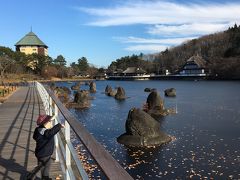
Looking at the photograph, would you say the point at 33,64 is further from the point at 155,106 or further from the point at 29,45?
the point at 155,106

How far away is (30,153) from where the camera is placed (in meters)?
9.15

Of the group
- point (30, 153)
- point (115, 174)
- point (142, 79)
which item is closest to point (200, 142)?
point (30, 153)

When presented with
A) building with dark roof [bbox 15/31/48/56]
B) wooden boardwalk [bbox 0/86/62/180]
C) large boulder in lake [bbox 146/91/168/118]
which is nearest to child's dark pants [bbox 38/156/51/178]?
wooden boardwalk [bbox 0/86/62/180]

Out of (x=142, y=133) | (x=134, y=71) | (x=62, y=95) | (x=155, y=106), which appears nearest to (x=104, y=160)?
(x=142, y=133)

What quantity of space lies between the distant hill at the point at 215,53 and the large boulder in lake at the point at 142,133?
12070cm

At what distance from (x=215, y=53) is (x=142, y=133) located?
14699 cm

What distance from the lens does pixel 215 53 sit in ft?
522

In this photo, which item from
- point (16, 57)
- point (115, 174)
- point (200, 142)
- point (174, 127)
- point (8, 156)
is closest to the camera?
point (115, 174)

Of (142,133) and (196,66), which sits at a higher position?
(196,66)

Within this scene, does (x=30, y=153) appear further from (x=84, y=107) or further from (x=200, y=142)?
(x=84, y=107)

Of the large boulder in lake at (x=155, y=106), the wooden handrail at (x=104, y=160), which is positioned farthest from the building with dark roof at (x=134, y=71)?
the wooden handrail at (x=104, y=160)

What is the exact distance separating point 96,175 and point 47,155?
7683 millimetres

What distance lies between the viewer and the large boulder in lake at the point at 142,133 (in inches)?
762

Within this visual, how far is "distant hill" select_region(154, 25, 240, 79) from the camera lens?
138 metres
